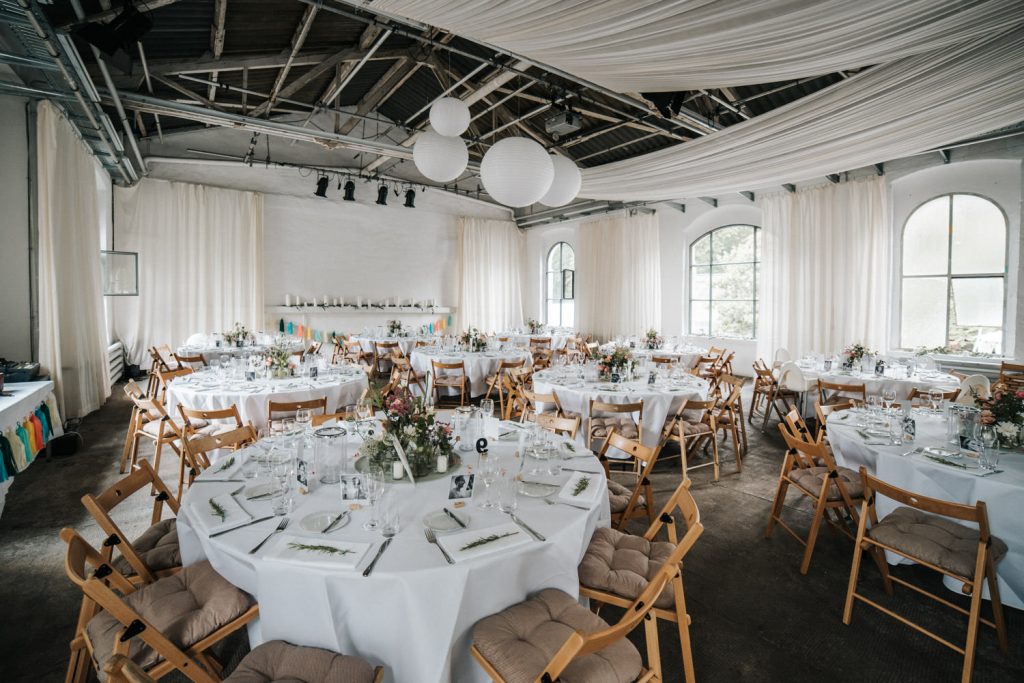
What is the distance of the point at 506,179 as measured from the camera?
11.8 ft

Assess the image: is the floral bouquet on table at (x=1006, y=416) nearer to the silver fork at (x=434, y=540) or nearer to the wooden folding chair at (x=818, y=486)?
the wooden folding chair at (x=818, y=486)

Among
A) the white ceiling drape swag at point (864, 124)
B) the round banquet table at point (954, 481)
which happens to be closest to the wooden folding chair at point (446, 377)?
the white ceiling drape swag at point (864, 124)

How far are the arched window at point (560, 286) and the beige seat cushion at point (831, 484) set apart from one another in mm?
10675

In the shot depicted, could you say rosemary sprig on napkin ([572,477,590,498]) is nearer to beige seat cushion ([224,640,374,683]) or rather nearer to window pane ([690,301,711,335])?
beige seat cushion ([224,640,374,683])

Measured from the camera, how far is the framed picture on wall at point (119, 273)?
8428mm

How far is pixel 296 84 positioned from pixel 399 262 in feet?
20.5

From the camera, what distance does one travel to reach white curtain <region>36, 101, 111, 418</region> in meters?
5.66

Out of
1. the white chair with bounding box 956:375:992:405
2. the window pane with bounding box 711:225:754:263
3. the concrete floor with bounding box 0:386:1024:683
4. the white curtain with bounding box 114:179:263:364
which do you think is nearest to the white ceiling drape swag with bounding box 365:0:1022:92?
the concrete floor with bounding box 0:386:1024:683

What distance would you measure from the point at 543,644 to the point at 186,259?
11861 millimetres

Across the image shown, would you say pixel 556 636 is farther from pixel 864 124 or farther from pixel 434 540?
pixel 864 124

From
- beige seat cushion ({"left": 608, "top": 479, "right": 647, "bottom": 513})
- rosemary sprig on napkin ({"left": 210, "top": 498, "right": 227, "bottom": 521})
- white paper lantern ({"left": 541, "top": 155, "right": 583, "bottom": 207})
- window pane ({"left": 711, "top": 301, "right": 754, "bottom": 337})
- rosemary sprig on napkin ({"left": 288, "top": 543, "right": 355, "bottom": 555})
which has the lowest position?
beige seat cushion ({"left": 608, "top": 479, "right": 647, "bottom": 513})

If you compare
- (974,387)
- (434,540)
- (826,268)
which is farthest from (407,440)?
(826,268)

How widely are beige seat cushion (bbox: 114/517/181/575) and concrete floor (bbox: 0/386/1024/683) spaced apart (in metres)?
0.55

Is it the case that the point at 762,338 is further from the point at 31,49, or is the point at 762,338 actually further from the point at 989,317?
the point at 31,49
